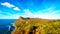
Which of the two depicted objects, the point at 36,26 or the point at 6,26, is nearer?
the point at 36,26

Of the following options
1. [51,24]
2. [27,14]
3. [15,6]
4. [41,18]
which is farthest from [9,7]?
[51,24]

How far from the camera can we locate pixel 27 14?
167 inches

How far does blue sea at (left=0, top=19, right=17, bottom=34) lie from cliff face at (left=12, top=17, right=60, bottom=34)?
0.11 meters

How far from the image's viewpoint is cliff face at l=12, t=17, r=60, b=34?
12.5 ft

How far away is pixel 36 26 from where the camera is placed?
401 cm

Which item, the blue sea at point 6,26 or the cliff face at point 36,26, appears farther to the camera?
the blue sea at point 6,26

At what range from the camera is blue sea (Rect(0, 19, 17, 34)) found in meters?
4.21

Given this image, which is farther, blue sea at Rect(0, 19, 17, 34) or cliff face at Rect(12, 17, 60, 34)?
blue sea at Rect(0, 19, 17, 34)

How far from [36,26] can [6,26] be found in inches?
30.7

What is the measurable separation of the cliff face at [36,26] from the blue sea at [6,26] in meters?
0.11

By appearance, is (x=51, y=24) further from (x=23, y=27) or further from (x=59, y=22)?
(x=23, y=27)

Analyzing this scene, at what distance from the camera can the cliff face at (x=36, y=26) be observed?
12.5 ft

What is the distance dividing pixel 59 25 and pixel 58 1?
2.08ft

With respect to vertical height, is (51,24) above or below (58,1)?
below
